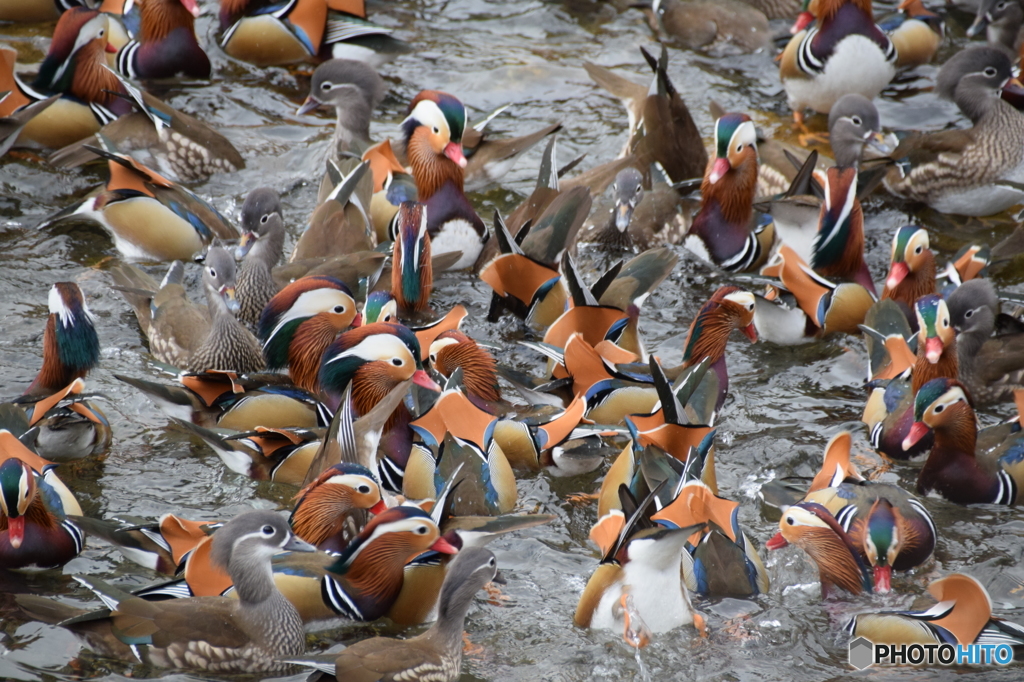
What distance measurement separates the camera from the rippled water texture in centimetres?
A: 404

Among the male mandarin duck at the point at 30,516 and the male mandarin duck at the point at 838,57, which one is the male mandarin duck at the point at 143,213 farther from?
the male mandarin duck at the point at 838,57

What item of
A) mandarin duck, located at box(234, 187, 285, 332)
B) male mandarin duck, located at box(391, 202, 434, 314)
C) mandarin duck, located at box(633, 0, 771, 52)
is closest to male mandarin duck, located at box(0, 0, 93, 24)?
mandarin duck, located at box(234, 187, 285, 332)

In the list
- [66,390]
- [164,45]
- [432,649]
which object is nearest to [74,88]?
[164,45]

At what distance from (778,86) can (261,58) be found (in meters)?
4.05

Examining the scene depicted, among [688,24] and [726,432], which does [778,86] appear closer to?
[688,24]

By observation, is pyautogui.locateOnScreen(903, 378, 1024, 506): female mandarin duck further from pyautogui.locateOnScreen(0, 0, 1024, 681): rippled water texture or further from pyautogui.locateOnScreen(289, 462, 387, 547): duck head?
pyautogui.locateOnScreen(289, 462, 387, 547): duck head

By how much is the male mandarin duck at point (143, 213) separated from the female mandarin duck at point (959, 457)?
4.17m

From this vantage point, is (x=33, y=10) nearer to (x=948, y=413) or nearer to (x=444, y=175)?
(x=444, y=175)

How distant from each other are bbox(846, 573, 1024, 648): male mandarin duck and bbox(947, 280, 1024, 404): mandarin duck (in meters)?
1.98

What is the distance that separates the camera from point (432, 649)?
3.83 m

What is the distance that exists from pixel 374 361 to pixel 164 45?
4140 mm

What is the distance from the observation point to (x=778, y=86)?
28.6ft

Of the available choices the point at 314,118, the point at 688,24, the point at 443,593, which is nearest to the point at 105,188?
the point at 314,118
